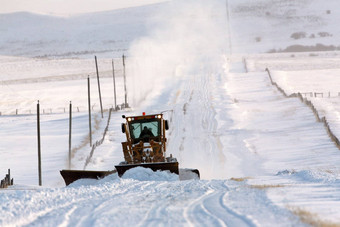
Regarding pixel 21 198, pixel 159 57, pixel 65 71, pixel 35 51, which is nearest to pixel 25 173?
pixel 21 198

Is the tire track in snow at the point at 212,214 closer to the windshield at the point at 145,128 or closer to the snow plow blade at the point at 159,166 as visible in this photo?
the snow plow blade at the point at 159,166

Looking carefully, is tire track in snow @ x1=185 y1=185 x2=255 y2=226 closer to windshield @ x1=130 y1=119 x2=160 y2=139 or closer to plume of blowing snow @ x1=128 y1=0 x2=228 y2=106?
windshield @ x1=130 y1=119 x2=160 y2=139

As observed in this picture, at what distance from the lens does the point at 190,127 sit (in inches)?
1758

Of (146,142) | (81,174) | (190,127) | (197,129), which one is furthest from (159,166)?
(190,127)

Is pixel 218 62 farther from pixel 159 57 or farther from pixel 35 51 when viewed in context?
pixel 35 51

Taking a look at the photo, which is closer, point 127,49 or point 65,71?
point 65,71

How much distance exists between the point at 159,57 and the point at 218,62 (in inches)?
540

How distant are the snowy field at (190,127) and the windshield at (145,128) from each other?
3133mm

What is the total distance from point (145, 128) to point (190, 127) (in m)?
21.6

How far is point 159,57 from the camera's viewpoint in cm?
10706

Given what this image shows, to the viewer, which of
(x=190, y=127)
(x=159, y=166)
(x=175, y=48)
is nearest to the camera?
(x=159, y=166)

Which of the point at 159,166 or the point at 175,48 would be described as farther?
the point at 175,48

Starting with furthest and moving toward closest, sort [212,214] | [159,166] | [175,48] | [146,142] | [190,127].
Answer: [175,48]
[190,127]
[146,142]
[159,166]
[212,214]

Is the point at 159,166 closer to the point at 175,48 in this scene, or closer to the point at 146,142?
the point at 146,142
